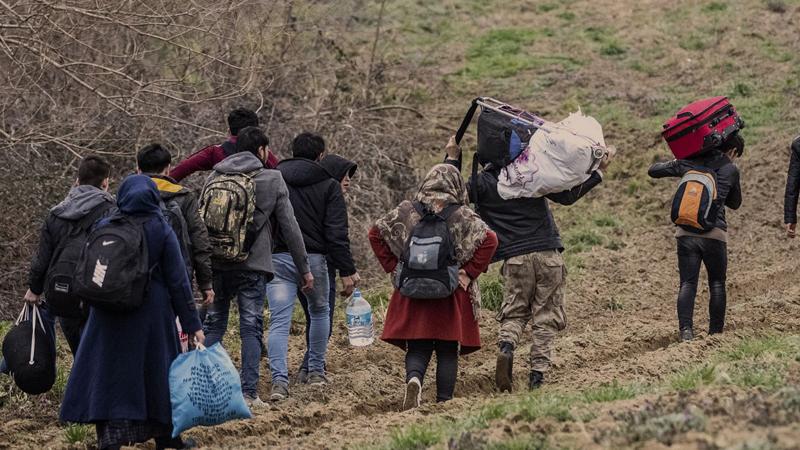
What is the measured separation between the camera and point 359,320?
31.0 ft

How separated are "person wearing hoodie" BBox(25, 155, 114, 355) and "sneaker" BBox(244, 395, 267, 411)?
4.31 ft

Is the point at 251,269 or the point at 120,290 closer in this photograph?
the point at 120,290

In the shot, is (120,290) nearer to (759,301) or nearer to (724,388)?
(724,388)

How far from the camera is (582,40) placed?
21.4 meters

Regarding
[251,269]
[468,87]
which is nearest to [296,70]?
[468,87]

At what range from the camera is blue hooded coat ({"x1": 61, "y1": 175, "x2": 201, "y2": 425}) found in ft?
21.4

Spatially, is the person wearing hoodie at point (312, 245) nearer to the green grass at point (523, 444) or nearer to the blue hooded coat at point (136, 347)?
the blue hooded coat at point (136, 347)

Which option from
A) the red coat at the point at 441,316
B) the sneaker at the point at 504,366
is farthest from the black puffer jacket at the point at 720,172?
the red coat at the point at 441,316

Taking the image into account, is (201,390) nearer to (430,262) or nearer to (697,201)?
(430,262)

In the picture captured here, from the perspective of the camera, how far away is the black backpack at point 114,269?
6324mm

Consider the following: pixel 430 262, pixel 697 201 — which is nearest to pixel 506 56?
pixel 697 201

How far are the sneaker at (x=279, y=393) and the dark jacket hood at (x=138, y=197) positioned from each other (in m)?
2.09

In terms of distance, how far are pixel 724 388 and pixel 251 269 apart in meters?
3.32

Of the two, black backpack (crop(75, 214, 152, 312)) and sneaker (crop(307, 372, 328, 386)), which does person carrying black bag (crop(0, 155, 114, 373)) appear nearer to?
black backpack (crop(75, 214, 152, 312))
